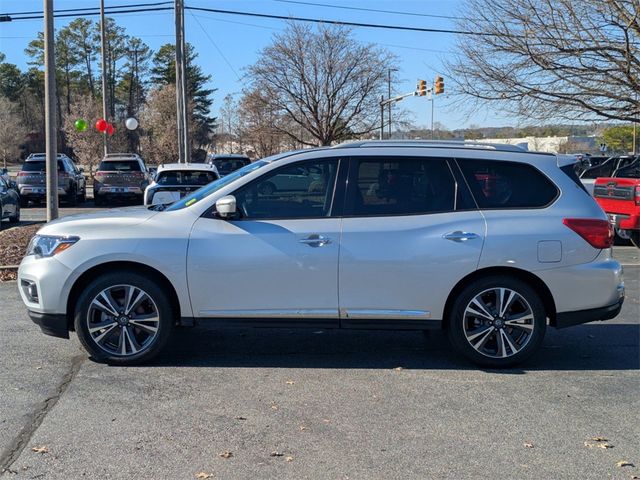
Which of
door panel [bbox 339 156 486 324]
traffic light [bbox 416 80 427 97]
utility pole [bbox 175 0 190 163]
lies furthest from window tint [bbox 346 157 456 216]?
traffic light [bbox 416 80 427 97]

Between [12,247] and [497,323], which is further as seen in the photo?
[12,247]

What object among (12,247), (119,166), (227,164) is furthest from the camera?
(227,164)

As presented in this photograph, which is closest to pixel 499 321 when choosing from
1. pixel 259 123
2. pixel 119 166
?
pixel 119 166

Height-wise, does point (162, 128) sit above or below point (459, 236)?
above

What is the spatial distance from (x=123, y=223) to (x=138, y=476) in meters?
2.50

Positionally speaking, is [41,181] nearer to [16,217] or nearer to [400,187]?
[16,217]

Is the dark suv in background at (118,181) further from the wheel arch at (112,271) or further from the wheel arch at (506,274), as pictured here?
the wheel arch at (506,274)

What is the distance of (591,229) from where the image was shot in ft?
19.3

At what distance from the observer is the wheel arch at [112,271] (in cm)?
588

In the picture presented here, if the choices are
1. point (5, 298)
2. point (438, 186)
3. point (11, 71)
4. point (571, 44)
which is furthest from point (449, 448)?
point (11, 71)

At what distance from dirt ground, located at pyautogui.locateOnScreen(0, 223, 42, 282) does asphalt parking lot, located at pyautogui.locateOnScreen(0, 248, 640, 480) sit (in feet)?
12.3

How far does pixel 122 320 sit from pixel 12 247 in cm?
675

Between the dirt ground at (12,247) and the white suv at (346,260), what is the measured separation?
4.89 m

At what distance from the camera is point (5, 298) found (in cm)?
888
